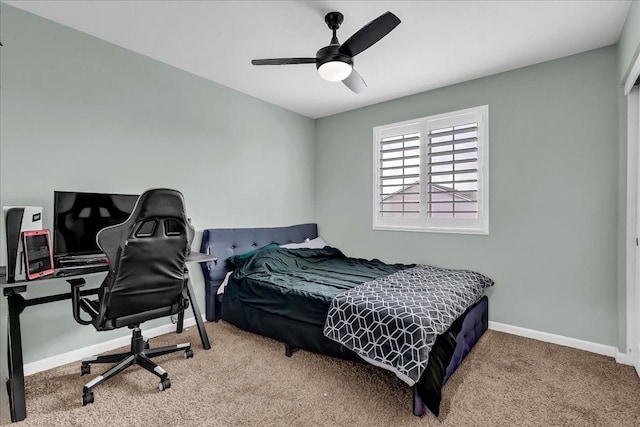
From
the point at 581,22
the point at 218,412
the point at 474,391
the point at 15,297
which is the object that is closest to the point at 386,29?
the point at 581,22

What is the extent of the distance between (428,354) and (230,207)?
2555mm

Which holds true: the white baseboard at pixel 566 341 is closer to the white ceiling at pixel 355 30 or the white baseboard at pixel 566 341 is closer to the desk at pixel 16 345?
the white ceiling at pixel 355 30

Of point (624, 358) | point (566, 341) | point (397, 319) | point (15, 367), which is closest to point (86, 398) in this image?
point (15, 367)

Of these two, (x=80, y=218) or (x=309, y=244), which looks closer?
(x=80, y=218)

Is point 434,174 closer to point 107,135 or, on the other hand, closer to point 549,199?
point 549,199

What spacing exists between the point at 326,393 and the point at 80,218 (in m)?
2.12

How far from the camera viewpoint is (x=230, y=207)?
356cm

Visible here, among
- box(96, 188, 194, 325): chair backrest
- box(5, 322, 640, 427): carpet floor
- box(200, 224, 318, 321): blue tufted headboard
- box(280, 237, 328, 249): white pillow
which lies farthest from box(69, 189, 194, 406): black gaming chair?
box(280, 237, 328, 249): white pillow

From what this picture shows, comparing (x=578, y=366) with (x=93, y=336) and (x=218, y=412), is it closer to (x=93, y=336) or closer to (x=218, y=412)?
(x=218, y=412)

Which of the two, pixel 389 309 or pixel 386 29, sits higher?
pixel 386 29

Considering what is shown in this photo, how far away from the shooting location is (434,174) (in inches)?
137

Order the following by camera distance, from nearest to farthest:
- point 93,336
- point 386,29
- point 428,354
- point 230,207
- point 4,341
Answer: point 428,354, point 386,29, point 4,341, point 93,336, point 230,207

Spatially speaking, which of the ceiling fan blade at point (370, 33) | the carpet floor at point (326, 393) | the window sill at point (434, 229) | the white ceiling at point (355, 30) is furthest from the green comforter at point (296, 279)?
the white ceiling at point (355, 30)

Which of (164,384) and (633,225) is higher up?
(633,225)
